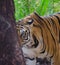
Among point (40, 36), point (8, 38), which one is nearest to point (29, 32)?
point (40, 36)

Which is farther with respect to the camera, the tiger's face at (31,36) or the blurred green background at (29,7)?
the blurred green background at (29,7)

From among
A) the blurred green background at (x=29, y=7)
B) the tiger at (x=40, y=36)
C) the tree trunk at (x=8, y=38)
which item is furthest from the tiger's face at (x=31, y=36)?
the tree trunk at (x=8, y=38)

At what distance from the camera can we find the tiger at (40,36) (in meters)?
3.05

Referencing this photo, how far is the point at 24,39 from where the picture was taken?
119 inches

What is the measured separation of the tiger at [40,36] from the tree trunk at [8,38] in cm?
143

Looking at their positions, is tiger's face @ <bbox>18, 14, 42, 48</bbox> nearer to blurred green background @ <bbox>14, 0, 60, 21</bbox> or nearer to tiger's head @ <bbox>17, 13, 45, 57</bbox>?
tiger's head @ <bbox>17, 13, 45, 57</bbox>

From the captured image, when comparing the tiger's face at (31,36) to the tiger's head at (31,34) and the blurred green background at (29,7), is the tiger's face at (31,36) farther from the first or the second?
the blurred green background at (29,7)

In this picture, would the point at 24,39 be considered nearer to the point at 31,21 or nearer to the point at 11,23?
the point at 31,21

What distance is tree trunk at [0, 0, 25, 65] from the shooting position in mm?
1525

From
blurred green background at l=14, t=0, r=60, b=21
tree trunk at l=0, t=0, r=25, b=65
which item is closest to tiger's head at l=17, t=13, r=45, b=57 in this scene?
blurred green background at l=14, t=0, r=60, b=21

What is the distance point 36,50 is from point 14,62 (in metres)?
1.56

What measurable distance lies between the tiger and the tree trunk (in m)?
1.43

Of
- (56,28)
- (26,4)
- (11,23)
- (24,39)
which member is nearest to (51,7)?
(26,4)

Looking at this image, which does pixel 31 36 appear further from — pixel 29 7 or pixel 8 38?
pixel 8 38
